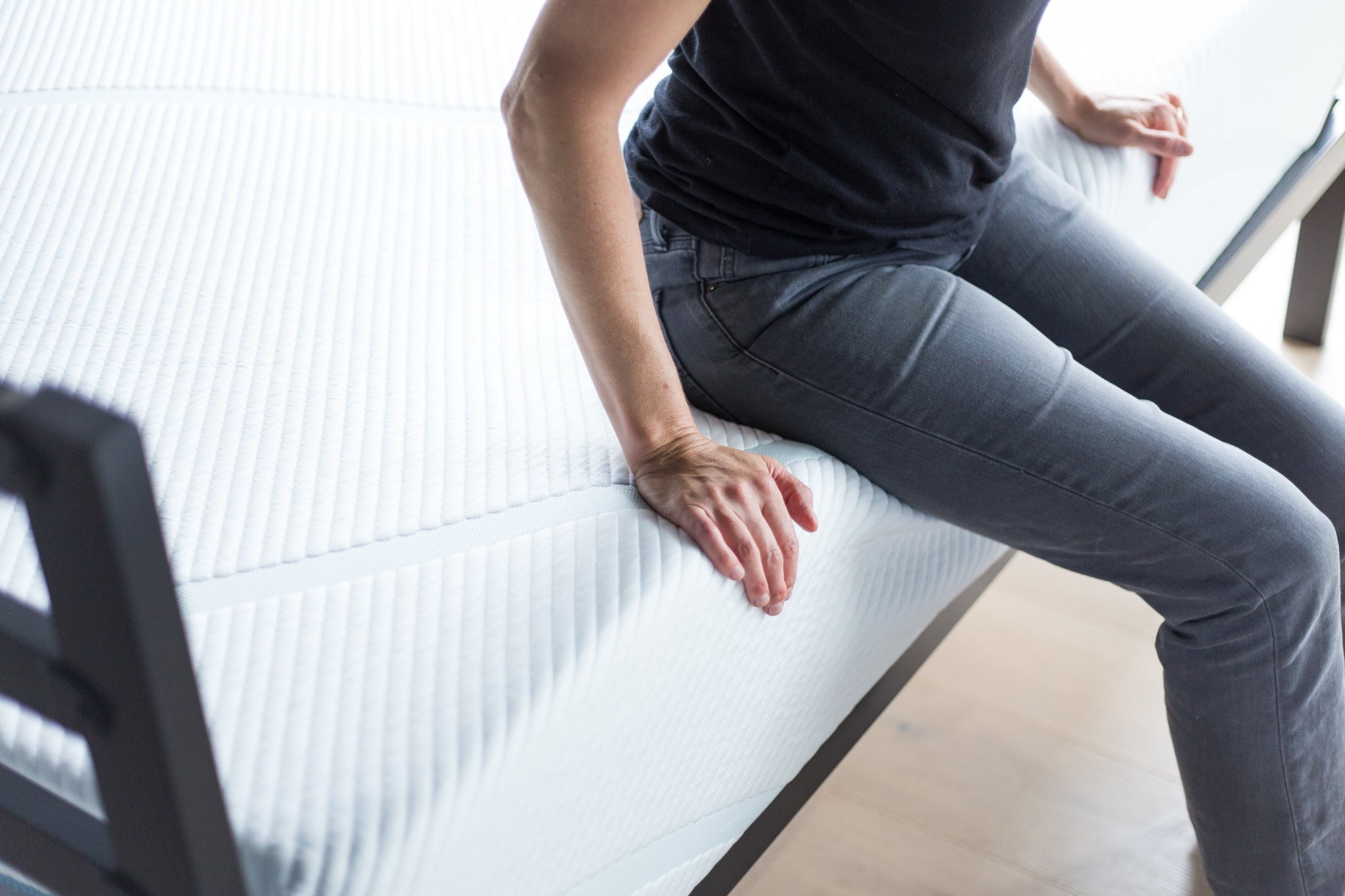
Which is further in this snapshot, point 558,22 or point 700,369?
point 700,369

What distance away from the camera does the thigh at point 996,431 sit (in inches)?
33.9

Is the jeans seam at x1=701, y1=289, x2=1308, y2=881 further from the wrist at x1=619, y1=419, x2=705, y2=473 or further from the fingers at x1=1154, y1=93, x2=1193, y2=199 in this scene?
the fingers at x1=1154, y1=93, x2=1193, y2=199

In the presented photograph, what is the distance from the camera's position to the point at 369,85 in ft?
4.81

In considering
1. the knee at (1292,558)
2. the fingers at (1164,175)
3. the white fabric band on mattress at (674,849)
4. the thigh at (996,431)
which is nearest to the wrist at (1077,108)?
the fingers at (1164,175)

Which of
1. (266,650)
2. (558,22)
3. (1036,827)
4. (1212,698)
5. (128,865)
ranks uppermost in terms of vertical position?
(558,22)

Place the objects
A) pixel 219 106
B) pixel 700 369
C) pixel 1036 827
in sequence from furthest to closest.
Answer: pixel 219 106 < pixel 1036 827 < pixel 700 369

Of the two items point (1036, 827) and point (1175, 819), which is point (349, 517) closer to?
point (1036, 827)

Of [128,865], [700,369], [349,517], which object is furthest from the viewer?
[700,369]

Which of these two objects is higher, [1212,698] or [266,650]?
[266,650]

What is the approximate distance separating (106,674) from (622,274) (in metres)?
0.48

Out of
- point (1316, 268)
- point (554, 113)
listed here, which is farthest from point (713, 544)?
point (1316, 268)

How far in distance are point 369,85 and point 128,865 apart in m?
1.18

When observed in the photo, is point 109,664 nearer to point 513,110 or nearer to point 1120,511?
point 513,110

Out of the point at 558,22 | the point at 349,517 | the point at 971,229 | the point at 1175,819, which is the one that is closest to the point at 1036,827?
the point at 1175,819
